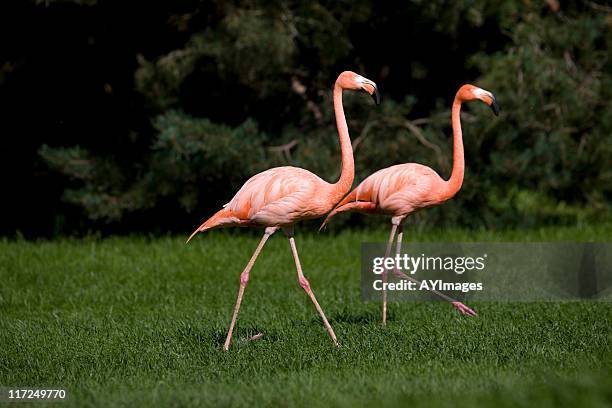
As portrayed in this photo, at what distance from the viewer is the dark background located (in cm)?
1370

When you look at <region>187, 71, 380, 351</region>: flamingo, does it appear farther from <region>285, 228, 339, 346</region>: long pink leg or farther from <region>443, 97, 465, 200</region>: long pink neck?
<region>443, 97, 465, 200</region>: long pink neck

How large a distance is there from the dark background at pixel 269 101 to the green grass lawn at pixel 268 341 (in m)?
2.08

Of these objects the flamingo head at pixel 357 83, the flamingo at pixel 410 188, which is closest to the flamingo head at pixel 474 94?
the flamingo at pixel 410 188

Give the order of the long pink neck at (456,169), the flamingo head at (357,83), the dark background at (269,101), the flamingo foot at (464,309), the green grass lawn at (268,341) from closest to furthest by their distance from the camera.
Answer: the green grass lawn at (268,341), the flamingo head at (357,83), the long pink neck at (456,169), the flamingo foot at (464,309), the dark background at (269,101)

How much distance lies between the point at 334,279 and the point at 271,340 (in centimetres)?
387

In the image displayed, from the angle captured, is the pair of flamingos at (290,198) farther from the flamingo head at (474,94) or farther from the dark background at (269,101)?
the dark background at (269,101)

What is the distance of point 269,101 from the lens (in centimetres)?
1476

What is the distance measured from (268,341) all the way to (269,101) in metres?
7.89

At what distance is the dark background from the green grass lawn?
2.08 meters

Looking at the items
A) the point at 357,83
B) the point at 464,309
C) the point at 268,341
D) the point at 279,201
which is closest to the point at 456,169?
the point at 464,309

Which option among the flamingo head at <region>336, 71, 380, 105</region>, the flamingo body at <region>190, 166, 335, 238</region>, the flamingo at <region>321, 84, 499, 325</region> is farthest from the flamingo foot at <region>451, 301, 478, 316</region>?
the flamingo head at <region>336, 71, 380, 105</region>

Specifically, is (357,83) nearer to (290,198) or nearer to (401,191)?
(290,198)

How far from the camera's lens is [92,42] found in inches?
601

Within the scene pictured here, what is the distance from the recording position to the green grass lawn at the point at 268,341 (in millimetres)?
5504
